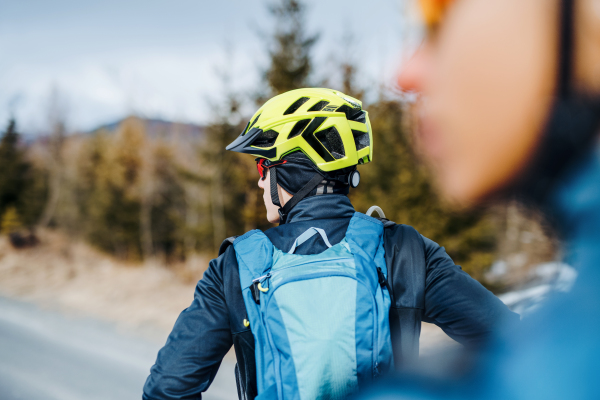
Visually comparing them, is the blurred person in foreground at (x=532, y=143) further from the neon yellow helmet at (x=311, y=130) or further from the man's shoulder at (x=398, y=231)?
the neon yellow helmet at (x=311, y=130)

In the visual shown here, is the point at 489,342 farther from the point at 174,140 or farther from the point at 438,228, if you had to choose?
the point at 174,140

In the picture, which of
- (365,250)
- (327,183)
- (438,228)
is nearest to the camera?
(365,250)

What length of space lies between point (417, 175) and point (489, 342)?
31.8ft

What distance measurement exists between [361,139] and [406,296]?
901 millimetres

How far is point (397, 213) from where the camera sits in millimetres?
9656

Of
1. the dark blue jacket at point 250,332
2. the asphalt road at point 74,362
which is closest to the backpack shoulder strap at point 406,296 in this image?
the dark blue jacket at point 250,332

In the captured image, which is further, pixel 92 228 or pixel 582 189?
pixel 92 228

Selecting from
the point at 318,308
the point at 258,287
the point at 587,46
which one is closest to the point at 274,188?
the point at 258,287

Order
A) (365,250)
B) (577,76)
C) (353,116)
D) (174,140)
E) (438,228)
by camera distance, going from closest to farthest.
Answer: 1. (577,76)
2. (365,250)
3. (353,116)
4. (438,228)
5. (174,140)

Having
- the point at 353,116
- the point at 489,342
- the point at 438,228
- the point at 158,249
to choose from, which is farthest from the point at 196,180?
the point at 489,342

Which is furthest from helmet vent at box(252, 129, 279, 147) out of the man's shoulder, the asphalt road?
the asphalt road

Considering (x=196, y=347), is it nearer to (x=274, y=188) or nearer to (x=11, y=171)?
(x=274, y=188)

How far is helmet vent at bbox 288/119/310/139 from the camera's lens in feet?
5.56

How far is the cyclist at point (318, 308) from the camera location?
43.8 inches
